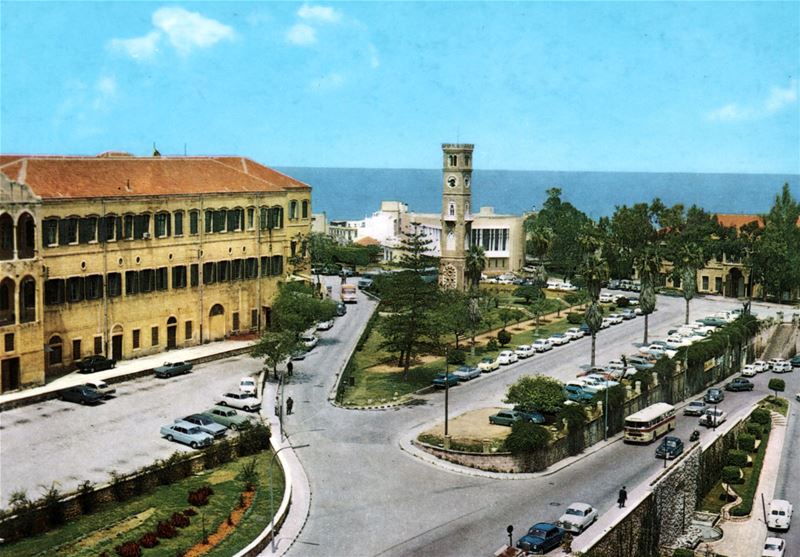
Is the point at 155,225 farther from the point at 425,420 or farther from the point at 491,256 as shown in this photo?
the point at 491,256

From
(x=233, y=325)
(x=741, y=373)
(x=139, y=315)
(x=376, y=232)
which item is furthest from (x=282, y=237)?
(x=376, y=232)

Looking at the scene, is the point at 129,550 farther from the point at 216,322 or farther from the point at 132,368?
the point at 216,322

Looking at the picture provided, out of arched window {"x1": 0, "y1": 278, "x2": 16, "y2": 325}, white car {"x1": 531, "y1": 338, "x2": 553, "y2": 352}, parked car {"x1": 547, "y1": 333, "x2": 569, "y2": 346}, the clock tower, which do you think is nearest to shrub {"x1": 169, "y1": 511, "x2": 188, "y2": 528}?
arched window {"x1": 0, "y1": 278, "x2": 16, "y2": 325}

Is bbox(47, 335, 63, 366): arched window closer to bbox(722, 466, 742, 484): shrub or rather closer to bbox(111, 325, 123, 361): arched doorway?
bbox(111, 325, 123, 361): arched doorway

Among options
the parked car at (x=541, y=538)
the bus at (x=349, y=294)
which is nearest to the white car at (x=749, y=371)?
the bus at (x=349, y=294)

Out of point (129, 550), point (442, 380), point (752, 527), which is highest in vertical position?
point (442, 380)

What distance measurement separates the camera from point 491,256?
13312cm

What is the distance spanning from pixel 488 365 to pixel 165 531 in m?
37.0

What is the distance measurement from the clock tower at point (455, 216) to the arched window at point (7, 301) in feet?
167

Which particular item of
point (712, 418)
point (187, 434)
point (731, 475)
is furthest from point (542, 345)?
point (187, 434)

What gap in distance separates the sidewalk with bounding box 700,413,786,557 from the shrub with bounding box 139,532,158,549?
84.7 feet

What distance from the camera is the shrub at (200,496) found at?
46.1 m

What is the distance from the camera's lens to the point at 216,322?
3132 inches

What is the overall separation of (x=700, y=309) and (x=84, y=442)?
71.0 metres
